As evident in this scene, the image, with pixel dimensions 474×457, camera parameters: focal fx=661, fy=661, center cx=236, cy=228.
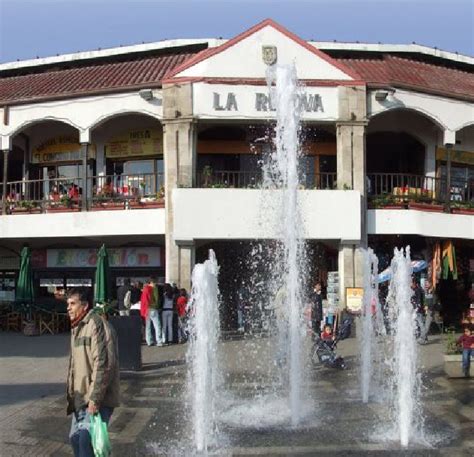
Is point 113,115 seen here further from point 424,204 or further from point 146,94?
point 424,204

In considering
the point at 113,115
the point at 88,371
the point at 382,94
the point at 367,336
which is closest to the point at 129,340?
the point at 367,336

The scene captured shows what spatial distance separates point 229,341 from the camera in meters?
16.5

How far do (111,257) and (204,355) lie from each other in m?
14.7

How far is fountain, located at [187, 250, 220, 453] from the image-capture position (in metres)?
6.87

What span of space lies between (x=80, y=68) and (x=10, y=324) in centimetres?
1000

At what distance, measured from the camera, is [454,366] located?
11148mm

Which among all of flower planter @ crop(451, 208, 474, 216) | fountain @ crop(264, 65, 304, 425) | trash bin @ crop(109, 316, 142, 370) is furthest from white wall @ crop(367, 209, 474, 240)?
trash bin @ crop(109, 316, 142, 370)

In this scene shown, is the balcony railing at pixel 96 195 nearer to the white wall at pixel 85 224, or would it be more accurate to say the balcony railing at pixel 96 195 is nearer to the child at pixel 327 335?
the white wall at pixel 85 224

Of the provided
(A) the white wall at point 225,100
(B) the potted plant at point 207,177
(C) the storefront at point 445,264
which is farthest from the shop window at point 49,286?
(C) the storefront at point 445,264

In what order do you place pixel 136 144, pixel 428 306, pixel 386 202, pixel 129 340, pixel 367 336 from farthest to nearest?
pixel 136 144 < pixel 386 202 < pixel 428 306 < pixel 129 340 < pixel 367 336

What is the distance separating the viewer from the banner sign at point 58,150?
22844 mm

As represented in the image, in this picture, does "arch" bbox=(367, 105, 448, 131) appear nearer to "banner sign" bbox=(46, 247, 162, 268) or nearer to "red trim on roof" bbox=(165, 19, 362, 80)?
"red trim on roof" bbox=(165, 19, 362, 80)

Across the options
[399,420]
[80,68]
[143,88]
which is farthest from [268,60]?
[399,420]

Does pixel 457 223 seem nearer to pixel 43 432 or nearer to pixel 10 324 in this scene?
pixel 10 324
